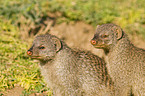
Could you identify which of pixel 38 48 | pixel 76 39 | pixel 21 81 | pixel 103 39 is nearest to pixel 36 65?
pixel 21 81

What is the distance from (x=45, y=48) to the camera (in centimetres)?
352

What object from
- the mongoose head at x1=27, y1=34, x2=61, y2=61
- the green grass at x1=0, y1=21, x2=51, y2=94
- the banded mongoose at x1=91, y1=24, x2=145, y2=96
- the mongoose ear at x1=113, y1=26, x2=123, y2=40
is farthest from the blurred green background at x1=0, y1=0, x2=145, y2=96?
the mongoose ear at x1=113, y1=26, x2=123, y2=40

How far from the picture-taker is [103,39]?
145 inches

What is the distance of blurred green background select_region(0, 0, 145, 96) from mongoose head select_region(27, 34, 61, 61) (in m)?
0.81

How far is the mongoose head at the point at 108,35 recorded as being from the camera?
3.69m

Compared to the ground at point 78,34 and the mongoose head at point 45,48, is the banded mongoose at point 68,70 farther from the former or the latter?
the ground at point 78,34

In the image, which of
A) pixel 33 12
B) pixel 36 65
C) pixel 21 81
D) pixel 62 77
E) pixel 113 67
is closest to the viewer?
pixel 62 77

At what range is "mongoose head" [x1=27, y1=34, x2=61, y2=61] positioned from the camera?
3477 millimetres

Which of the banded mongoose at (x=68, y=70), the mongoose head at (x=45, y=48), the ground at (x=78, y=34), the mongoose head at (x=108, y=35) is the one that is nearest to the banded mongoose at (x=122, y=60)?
the mongoose head at (x=108, y=35)

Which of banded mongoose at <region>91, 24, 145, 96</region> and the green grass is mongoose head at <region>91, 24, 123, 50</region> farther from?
the green grass

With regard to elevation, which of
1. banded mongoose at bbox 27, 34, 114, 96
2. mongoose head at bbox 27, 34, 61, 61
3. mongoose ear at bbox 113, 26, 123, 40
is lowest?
banded mongoose at bbox 27, 34, 114, 96

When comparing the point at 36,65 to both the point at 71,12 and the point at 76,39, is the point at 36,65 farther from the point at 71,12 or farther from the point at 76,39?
the point at 71,12

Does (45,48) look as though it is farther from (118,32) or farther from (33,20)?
(33,20)

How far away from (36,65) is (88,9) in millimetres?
3021
